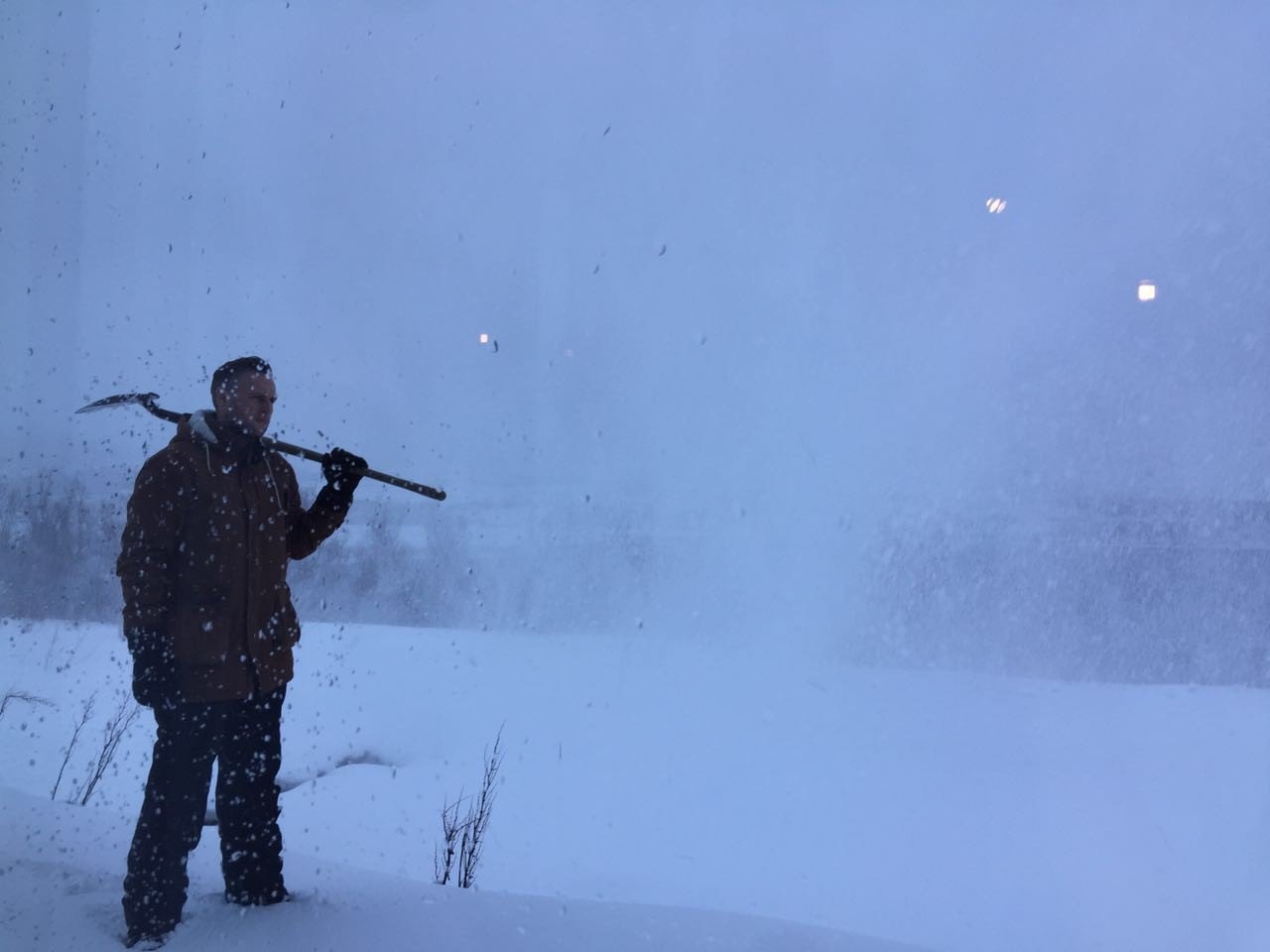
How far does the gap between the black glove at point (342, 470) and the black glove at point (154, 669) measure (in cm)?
49

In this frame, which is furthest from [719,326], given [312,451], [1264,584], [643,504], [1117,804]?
[312,451]

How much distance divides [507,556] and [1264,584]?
10066 millimetres

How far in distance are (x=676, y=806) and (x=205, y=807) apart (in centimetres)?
491

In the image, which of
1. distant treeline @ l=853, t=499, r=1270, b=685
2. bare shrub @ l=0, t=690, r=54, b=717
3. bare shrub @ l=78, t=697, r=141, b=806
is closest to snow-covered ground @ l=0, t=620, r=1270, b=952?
bare shrub @ l=0, t=690, r=54, b=717

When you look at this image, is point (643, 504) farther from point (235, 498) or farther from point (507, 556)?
point (235, 498)

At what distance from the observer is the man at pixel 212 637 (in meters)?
1.67

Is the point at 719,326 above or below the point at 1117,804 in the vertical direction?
above

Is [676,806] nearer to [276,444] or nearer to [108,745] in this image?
[108,745]

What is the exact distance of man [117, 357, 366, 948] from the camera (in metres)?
1.67

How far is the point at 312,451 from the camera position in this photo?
2.01 m

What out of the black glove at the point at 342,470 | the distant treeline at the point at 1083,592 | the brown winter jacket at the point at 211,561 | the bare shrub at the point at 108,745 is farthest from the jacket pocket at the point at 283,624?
the distant treeline at the point at 1083,592

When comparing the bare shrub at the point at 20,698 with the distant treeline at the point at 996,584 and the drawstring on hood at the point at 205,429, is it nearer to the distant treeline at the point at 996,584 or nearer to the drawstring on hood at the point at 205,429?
the drawstring on hood at the point at 205,429

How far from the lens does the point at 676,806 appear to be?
20.3 feet

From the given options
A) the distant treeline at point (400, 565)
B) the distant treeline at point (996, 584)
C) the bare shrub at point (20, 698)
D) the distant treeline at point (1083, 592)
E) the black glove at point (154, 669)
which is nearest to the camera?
the black glove at point (154, 669)
